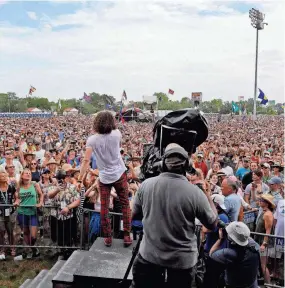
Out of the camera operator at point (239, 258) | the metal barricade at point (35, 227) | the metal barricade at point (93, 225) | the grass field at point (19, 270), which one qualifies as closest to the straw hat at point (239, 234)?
the camera operator at point (239, 258)

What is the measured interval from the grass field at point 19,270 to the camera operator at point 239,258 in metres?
3.07

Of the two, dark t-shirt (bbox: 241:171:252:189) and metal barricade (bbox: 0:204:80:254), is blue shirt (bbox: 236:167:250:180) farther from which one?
metal barricade (bbox: 0:204:80:254)

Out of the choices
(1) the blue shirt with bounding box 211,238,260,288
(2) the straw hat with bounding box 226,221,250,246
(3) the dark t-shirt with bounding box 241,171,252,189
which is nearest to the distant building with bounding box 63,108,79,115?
(3) the dark t-shirt with bounding box 241,171,252,189

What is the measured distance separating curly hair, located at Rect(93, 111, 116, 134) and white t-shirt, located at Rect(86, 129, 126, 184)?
0.06 metres

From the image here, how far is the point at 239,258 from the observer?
169 inches

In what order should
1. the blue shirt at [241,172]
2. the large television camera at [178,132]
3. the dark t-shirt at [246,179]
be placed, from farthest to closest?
1. the blue shirt at [241,172]
2. the dark t-shirt at [246,179]
3. the large television camera at [178,132]

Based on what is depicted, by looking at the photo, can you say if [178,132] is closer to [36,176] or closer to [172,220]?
[172,220]

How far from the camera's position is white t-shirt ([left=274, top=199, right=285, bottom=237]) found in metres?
5.78

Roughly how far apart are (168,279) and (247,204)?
456 cm

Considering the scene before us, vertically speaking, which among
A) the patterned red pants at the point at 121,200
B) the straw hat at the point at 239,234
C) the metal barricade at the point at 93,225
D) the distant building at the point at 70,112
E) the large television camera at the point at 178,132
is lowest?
the metal barricade at the point at 93,225

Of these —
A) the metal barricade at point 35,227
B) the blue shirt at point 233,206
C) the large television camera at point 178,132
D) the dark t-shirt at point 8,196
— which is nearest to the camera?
the large television camera at point 178,132

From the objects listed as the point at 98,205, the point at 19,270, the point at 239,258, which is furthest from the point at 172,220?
the point at 19,270

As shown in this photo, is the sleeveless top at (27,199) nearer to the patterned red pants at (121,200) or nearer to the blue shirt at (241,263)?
the patterned red pants at (121,200)

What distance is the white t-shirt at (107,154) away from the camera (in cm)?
429
